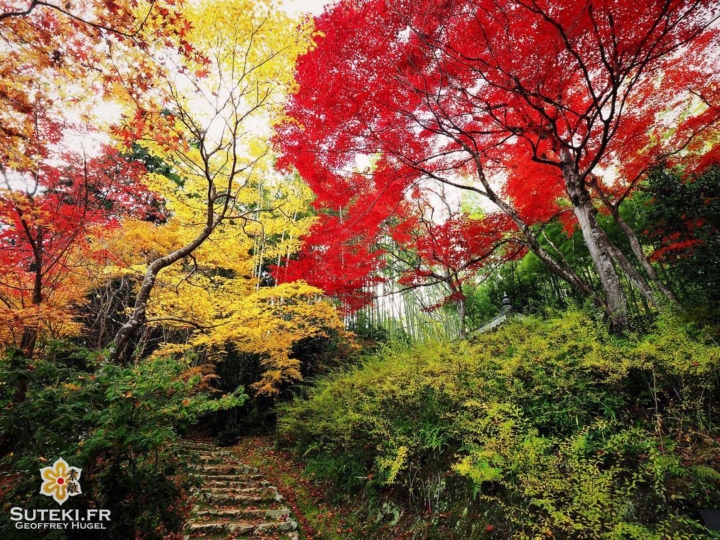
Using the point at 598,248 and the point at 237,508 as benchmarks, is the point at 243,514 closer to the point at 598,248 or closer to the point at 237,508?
the point at 237,508

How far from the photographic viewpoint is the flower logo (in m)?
1.88

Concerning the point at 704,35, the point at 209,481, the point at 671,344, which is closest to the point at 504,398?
the point at 671,344

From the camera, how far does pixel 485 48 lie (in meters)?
4.93

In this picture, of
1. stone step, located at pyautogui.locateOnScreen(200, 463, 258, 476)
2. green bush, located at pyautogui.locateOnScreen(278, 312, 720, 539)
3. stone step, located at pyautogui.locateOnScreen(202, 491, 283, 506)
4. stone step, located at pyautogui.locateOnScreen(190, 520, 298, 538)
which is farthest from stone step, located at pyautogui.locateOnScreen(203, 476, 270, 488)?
green bush, located at pyautogui.locateOnScreen(278, 312, 720, 539)

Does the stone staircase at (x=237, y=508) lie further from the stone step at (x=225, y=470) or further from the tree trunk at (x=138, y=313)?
the tree trunk at (x=138, y=313)

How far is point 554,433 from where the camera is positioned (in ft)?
9.61

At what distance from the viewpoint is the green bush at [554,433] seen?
83.7 inches

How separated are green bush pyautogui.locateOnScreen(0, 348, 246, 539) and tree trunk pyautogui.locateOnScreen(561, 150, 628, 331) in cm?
565

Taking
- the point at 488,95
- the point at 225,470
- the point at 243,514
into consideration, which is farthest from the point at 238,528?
the point at 488,95

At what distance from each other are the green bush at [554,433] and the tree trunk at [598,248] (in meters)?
0.84

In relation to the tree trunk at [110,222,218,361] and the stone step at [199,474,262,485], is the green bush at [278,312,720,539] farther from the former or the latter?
the tree trunk at [110,222,218,361]

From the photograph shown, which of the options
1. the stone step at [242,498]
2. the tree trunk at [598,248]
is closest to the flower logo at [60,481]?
the stone step at [242,498]

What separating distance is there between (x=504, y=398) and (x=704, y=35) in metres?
8.89

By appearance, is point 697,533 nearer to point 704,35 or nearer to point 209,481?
point 209,481
